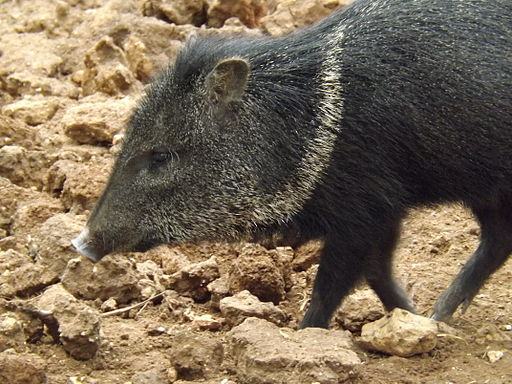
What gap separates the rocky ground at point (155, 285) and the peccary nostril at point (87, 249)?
0.26 meters

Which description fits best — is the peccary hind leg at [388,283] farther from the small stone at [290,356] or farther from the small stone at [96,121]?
the small stone at [96,121]

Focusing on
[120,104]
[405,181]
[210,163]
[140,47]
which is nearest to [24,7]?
[140,47]

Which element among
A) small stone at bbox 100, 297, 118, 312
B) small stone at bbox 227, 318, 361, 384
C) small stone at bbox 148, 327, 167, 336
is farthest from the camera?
small stone at bbox 100, 297, 118, 312

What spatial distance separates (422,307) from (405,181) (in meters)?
1.04

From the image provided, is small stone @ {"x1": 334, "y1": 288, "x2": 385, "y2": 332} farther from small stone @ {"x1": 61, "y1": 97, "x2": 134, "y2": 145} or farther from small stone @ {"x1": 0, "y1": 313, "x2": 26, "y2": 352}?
small stone @ {"x1": 61, "y1": 97, "x2": 134, "y2": 145}

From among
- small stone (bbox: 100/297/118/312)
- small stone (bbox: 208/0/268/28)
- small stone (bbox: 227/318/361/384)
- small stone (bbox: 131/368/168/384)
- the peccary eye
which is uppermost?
the peccary eye

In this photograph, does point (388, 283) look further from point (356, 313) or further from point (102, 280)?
point (102, 280)

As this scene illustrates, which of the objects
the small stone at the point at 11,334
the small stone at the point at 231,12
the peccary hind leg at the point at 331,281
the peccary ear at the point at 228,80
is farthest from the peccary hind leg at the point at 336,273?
the small stone at the point at 231,12

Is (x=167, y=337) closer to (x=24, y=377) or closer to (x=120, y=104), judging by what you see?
(x=24, y=377)

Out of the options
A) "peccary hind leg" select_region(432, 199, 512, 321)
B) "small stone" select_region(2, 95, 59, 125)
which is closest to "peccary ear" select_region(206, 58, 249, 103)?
"peccary hind leg" select_region(432, 199, 512, 321)

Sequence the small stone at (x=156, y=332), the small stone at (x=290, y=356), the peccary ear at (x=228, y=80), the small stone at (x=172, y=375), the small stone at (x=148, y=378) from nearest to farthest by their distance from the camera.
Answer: the small stone at (x=290, y=356), the small stone at (x=148, y=378), the small stone at (x=172, y=375), the peccary ear at (x=228, y=80), the small stone at (x=156, y=332)

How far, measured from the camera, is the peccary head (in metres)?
3.94

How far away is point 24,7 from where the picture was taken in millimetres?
7887

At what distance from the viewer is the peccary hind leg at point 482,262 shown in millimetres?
4441
